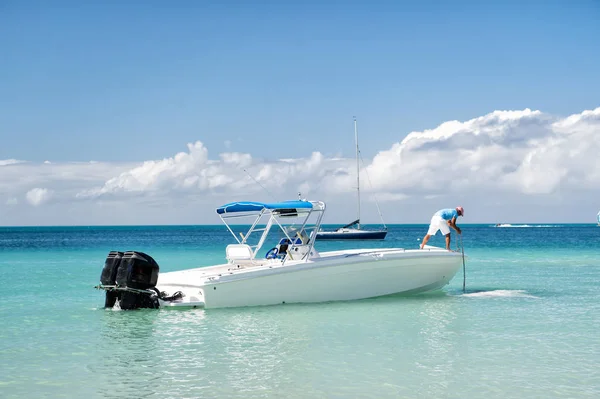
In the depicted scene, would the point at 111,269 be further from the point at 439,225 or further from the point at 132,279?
the point at 439,225

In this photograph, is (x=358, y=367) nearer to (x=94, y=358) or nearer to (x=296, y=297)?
(x=94, y=358)

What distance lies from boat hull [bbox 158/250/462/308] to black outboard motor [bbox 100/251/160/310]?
59 cm

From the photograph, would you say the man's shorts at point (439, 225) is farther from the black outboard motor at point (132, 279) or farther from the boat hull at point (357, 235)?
the boat hull at point (357, 235)

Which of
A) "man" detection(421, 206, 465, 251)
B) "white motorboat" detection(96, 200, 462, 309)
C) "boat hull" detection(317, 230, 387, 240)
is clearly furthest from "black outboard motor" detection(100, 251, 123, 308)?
"boat hull" detection(317, 230, 387, 240)

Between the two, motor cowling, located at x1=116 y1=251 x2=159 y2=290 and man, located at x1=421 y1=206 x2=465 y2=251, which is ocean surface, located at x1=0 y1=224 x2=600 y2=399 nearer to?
motor cowling, located at x1=116 y1=251 x2=159 y2=290

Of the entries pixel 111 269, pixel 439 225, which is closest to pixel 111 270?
pixel 111 269

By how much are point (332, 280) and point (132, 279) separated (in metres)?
4.11

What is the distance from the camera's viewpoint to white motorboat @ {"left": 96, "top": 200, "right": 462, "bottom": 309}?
12523 millimetres

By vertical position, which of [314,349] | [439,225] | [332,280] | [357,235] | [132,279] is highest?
[439,225]

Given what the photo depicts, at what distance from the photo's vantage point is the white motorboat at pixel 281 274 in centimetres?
1252

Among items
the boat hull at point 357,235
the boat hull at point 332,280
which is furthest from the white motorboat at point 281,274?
the boat hull at point 357,235

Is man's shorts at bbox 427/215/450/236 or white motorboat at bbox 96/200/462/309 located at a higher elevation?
man's shorts at bbox 427/215/450/236

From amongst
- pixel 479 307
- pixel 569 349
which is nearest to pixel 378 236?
pixel 479 307

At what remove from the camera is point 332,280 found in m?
13.9
